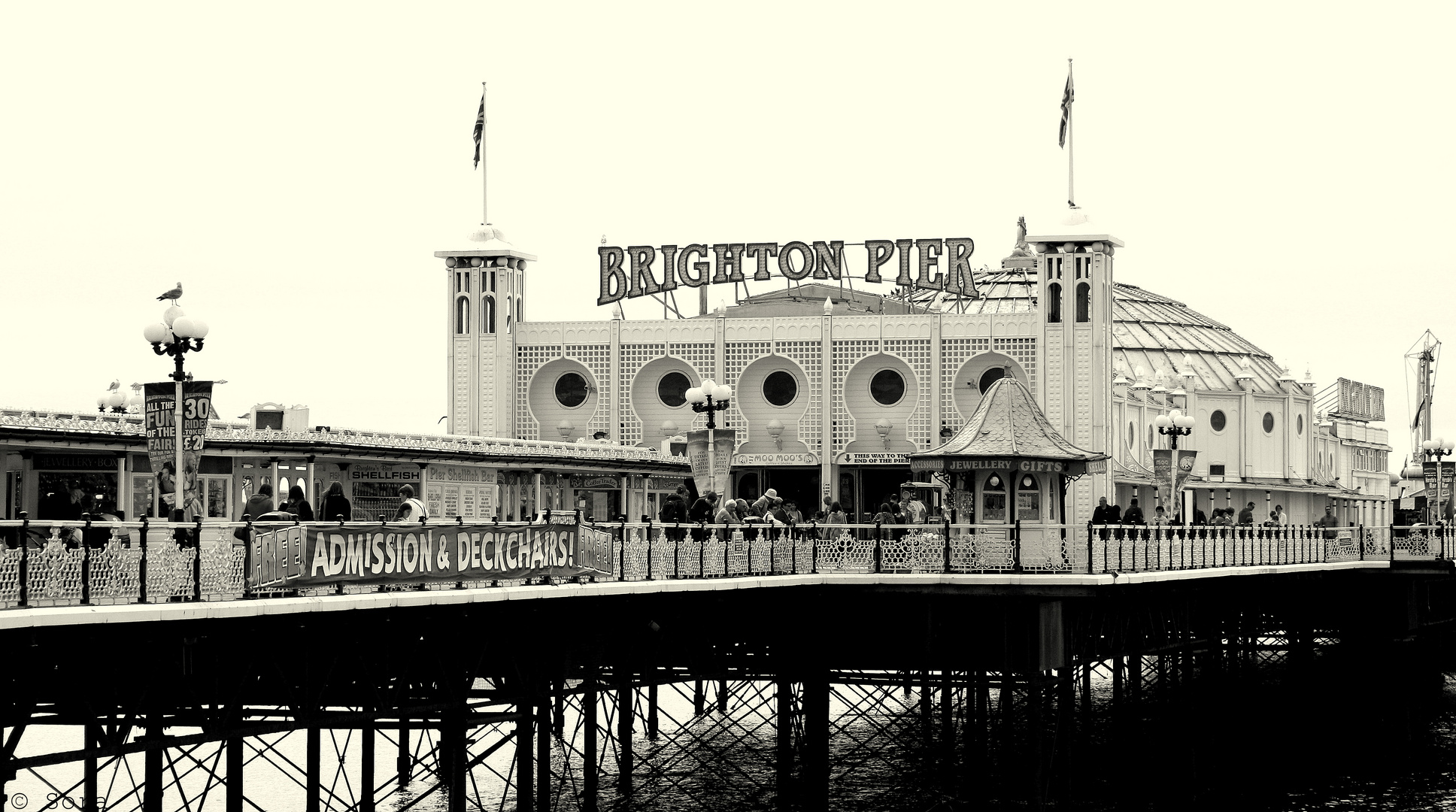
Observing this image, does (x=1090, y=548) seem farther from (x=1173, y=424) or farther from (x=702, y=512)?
(x=1173, y=424)

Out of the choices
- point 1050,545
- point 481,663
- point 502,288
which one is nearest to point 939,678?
point 1050,545

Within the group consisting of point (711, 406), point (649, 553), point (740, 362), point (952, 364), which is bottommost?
point (649, 553)

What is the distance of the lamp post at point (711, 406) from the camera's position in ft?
133

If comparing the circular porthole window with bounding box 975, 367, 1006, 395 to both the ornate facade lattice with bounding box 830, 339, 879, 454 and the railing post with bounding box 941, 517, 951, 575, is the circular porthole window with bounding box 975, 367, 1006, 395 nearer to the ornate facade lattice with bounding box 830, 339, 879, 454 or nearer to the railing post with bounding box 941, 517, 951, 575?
the ornate facade lattice with bounding box 830, 339, 879, 454

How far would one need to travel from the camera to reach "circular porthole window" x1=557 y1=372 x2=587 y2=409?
71250 millimetres

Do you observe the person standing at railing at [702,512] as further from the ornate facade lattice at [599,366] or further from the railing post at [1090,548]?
the ornate facade lattice at [599,366]

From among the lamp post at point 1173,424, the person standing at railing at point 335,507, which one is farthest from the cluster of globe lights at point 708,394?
the lamp post at point 1173,424

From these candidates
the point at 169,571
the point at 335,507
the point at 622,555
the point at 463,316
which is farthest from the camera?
the point at 463,316

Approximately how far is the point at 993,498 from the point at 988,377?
2576 cm

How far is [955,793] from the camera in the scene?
47.1 m

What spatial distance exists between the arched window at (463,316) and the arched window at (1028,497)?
32.3 m

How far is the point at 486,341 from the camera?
70938mm

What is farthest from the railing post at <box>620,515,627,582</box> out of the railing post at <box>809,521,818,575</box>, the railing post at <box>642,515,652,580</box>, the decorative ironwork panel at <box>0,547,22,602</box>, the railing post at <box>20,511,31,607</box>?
the decorative ironwork panel at <box>0,547,22,602</box>

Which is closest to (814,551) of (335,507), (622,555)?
(622,555)
